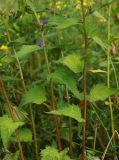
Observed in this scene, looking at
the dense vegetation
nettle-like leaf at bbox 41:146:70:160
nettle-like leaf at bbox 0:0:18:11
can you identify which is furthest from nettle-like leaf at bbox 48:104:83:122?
nettle-like leaf at bbox 0:0:18:11

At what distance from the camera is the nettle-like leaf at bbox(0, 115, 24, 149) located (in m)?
1.82

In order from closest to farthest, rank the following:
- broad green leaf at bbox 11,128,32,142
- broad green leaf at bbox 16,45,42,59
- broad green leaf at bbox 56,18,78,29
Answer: broad green leaf at bbox 56,18,78,29
broad green leaf at bbox 16,45,42,59
broad green leaf at bbox 11,128,32,142

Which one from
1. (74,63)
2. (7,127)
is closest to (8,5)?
(74,63)

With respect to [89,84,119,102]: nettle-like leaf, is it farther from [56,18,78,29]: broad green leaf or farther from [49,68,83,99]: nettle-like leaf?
[56,18,78,29]: broad green leaf

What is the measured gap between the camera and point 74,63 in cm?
184

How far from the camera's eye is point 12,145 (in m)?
2.38

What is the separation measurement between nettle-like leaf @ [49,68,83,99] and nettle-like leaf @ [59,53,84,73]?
8cm

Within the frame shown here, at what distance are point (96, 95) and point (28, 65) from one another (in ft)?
3.67

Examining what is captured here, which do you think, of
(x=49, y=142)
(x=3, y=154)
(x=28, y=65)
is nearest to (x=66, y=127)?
(x=49, y=142)

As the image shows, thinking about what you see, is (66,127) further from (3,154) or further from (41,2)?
(41,2)

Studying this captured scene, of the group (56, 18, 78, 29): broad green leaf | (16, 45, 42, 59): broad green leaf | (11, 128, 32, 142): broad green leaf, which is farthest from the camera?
(11, 128, 32, 142): broad green leaf

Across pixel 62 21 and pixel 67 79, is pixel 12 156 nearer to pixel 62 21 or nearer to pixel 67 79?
pixel 67 79

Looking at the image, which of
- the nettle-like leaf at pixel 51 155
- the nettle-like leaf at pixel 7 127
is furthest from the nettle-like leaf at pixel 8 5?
the nettle-like leaf at pixel 51 155

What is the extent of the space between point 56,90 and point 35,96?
→ 0.56 meters
